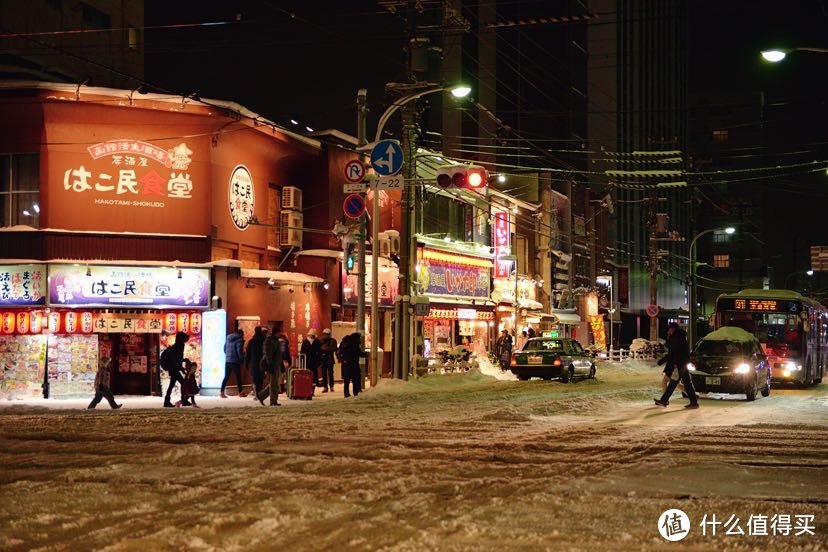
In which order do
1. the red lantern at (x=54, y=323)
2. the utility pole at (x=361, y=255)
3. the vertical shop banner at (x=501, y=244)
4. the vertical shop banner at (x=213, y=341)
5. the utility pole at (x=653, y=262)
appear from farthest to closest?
the utility pole at (x=653, y=262) < the vertical shop banner at (x=501, y=244) < the utility pole at (x=361, y=255) < the vertical shop banner at (x=213, y=341) < the red lantern at (x=54, y=323)

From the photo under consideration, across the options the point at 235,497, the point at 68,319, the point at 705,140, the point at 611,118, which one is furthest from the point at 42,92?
the point at 705,140

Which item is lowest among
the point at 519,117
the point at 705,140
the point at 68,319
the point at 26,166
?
the point at 68,319

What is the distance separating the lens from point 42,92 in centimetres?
2470

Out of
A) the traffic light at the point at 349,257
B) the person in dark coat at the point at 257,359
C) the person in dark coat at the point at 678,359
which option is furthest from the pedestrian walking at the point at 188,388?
the person in dark coat at the point at 678,359

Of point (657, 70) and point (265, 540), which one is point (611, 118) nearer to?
point (657, 70)

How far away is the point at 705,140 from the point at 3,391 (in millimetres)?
99030

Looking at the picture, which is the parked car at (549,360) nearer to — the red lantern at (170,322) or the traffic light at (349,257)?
the traffic light at (349,257)

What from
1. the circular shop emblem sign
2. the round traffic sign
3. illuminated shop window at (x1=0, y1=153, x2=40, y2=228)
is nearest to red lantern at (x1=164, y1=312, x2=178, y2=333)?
the circular shop emblem sign

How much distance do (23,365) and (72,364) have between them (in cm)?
127

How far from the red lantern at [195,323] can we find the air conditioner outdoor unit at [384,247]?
9.36 meters

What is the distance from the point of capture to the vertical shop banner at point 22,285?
24.6m

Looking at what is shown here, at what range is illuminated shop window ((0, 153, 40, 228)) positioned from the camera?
82.1ft

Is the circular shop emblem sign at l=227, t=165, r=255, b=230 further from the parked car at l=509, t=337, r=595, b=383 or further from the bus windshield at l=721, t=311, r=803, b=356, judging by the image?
the bus windshield at l=721, t=311, r=803, b=356

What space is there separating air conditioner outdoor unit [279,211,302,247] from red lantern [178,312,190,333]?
5111 millimetres
